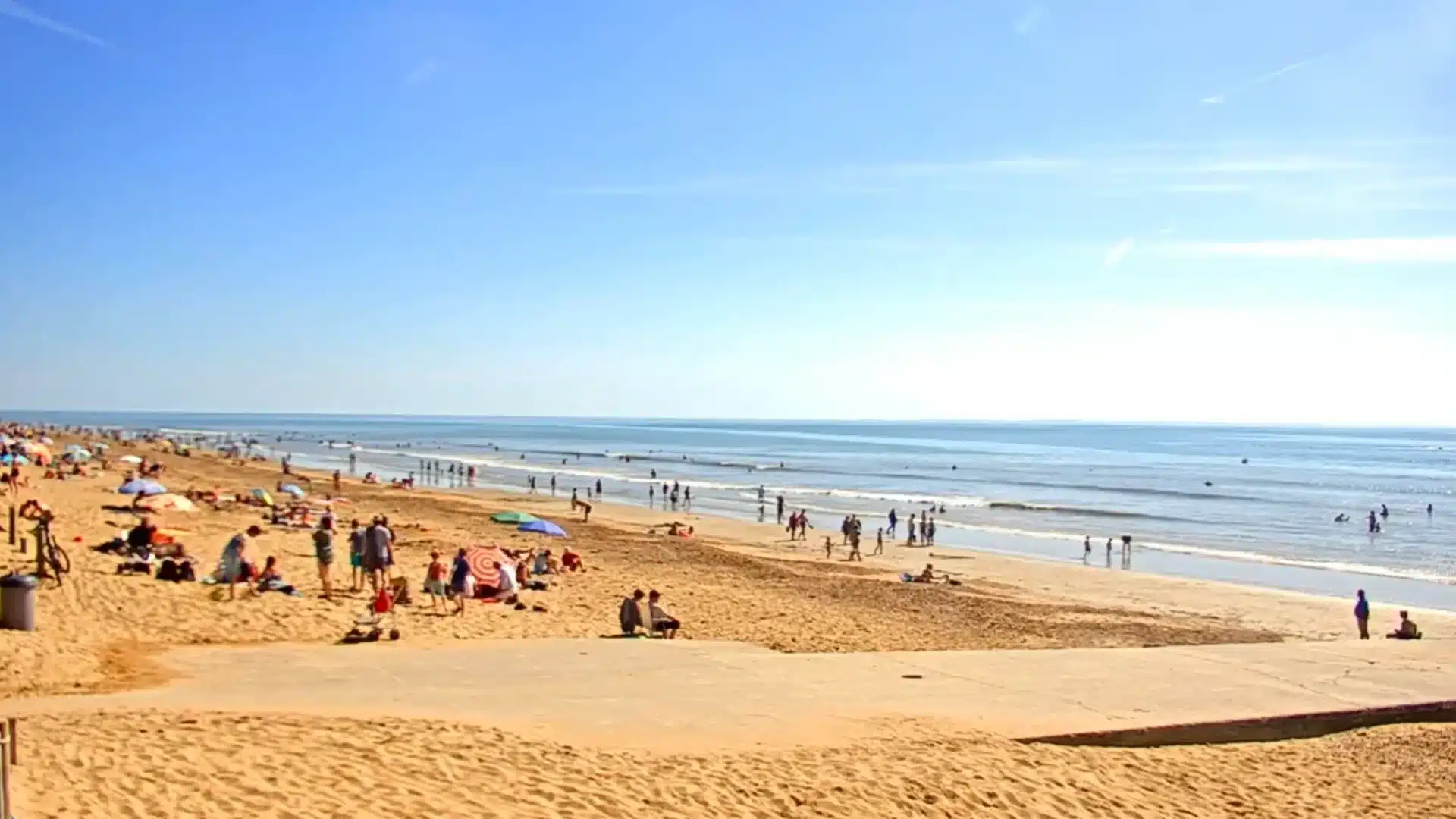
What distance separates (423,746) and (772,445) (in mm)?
144684

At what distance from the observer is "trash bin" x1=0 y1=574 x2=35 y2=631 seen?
1322 cm

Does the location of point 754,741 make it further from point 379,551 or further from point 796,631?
point 379,551

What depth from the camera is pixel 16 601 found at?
13.3 meters

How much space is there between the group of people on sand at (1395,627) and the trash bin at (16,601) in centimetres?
2074

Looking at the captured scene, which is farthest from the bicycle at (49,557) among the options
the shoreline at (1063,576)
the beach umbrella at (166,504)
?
the shoreline at (1063,576)

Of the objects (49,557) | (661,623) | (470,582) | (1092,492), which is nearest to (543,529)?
(470,582)

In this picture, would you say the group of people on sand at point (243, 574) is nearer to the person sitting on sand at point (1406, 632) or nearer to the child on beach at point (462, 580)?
the child on beach at point (462, 580)

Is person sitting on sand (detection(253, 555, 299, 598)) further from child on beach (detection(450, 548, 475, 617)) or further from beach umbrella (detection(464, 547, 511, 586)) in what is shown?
beach umbrella (detection(464, 547, 511, 586))

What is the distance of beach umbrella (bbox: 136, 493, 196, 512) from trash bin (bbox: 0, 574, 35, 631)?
1876cm

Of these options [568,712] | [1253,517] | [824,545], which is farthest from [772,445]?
[568,712]

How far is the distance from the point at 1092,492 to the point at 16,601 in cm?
6427

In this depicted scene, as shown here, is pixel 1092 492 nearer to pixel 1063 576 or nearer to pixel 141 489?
pixel 1063 576

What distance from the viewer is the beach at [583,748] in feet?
27.5

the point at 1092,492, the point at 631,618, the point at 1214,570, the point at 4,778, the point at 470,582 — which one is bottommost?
the point at 1214,570
